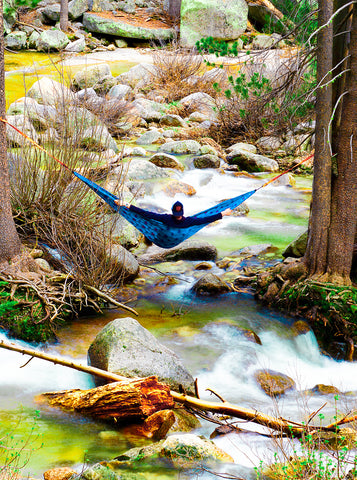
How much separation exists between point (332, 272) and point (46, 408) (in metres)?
2.42

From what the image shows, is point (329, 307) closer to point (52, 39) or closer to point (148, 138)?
point (148, 138)

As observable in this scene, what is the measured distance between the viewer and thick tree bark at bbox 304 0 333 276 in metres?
4.29

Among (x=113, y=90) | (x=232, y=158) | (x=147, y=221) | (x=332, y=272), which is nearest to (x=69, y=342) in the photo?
(x=147, y=221)

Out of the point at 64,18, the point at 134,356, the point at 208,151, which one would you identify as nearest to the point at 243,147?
the point at 208,151

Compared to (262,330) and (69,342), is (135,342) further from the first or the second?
(262,330)

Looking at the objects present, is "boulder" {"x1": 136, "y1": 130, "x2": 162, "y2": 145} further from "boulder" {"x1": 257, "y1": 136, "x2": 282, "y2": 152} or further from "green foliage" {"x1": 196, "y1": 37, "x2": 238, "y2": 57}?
"green foliage" {"x1": 196, "y1": 37, "x2": 238, "y2": 57}

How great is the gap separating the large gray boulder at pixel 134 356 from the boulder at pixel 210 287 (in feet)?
5.43

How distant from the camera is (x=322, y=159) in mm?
4406

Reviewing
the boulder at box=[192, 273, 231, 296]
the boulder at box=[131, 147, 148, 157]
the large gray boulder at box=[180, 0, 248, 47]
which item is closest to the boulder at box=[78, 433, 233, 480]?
the boulder at box=[192, 273, 231, 296]

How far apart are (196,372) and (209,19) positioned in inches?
595

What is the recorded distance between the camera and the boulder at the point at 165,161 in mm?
9156

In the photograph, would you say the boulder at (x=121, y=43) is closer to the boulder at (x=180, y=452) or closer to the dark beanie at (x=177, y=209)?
the dark beanie at (x=177, y=209)

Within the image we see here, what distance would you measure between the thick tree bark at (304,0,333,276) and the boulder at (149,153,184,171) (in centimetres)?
479

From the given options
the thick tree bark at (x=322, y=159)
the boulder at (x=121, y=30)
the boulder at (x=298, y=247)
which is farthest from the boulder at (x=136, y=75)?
the thick tree bark at (x=322, y=159)
